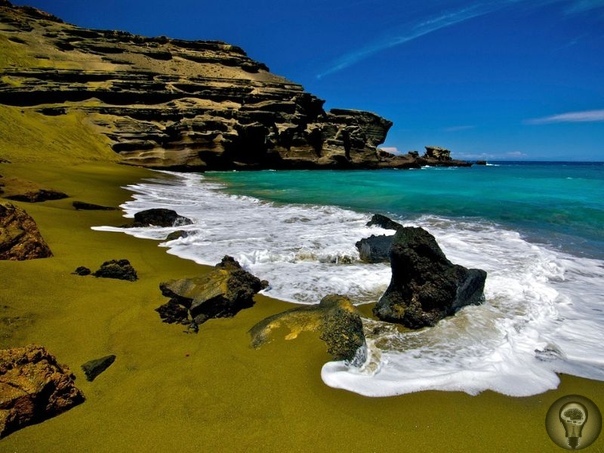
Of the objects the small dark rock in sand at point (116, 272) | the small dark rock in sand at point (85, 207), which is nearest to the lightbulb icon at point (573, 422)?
the small dark rock in sand at point (116, 272)

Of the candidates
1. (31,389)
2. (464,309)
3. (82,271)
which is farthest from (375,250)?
(31,389)

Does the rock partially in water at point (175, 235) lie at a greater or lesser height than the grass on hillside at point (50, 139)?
lesser

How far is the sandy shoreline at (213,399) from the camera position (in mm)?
2594

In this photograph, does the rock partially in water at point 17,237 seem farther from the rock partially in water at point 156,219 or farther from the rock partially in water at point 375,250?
the rock partially in water at point 375,250

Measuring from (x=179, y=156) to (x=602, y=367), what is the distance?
41.5 m

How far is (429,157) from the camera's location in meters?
84.6

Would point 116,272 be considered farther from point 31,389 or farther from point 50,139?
point 50,139

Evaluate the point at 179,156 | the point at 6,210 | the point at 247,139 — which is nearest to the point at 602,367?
the point at 6,210

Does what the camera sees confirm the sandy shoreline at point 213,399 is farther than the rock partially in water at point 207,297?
No

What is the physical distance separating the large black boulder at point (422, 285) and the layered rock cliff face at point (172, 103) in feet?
124

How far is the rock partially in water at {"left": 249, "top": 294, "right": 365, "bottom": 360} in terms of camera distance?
370cm

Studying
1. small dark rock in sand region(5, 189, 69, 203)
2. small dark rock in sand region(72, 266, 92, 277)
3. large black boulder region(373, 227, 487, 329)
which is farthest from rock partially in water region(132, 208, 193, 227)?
large black boulder region(373, 227, 487, 329)

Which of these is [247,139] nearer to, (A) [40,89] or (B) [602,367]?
(A) [40,89]

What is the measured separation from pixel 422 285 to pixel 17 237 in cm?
609
